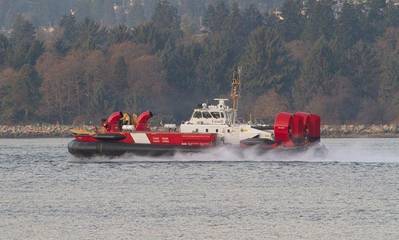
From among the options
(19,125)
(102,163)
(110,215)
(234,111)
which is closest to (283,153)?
(234,111)

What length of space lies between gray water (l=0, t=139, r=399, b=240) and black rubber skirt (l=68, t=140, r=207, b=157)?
1.95 feet

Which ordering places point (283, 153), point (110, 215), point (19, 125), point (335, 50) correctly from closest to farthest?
point (110, 215), point (283, 153), point (19, 125), point (335, 50)

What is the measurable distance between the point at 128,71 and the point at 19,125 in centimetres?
2049

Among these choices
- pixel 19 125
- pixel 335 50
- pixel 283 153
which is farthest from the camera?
pixel 335 50

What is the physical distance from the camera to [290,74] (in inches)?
7574

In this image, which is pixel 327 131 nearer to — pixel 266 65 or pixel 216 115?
pixel 266 65

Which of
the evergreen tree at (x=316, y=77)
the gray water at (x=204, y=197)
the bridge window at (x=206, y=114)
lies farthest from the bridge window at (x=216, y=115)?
the evergreen tree at (x=316, y=77)

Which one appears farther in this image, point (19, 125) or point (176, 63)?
point (176, 63)

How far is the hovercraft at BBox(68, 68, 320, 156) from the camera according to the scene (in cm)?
8288

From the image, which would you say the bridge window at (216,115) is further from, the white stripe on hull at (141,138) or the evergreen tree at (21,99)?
the evergreen tree at (21,99)

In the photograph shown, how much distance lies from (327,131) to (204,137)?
83.4 metres

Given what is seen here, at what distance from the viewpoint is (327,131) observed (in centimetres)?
16475

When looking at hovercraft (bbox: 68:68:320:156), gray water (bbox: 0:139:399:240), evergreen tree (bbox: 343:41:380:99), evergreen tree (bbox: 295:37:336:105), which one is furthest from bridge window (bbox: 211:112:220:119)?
evergreen tree (bbox: 343:41:380:99)

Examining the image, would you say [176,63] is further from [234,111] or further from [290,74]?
[234,111]
